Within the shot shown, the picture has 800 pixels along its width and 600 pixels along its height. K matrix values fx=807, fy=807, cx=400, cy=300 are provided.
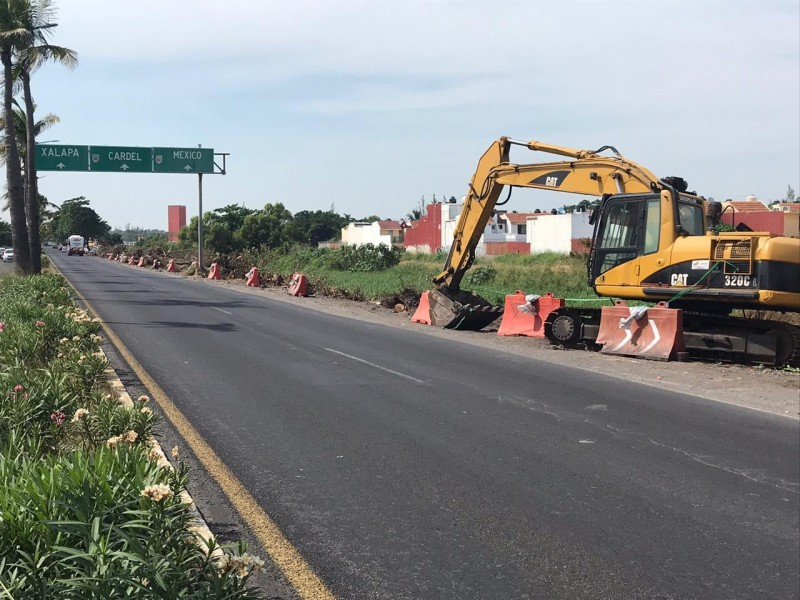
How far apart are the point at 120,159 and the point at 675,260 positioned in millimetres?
33157

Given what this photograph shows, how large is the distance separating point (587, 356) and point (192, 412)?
865 centimetres

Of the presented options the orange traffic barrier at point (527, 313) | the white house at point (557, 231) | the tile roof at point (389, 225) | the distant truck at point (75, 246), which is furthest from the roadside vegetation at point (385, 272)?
the tile roof at point (389, 225)

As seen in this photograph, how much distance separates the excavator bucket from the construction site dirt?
0.34 meters

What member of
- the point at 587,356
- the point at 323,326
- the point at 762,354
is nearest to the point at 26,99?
the point at 323,326

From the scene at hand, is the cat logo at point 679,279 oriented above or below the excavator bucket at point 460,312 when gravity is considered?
above

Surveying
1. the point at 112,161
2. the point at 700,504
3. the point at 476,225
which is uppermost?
the point at 112,161

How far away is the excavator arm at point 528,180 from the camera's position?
52.0ft

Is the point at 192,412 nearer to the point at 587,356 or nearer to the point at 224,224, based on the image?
the point at 587,356

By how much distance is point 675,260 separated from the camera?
1473cm

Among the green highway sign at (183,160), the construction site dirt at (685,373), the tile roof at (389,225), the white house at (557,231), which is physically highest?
the green highway sign at (183,160)

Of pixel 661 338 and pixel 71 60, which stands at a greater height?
Result: pixel 71 60

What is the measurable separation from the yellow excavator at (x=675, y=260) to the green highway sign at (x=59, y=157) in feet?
93.1

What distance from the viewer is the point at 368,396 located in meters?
10.4

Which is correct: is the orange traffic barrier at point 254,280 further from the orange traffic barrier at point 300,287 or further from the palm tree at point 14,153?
the palm tree at point 14,153
